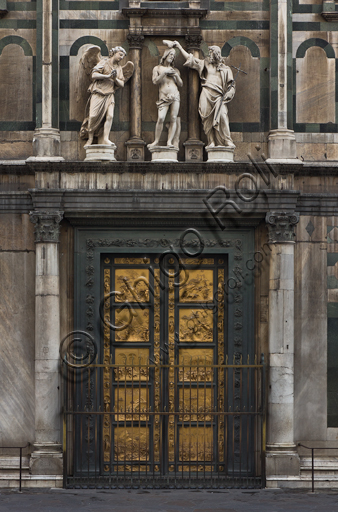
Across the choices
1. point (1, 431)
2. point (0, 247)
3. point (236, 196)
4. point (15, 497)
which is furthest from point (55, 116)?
point (15, 497)

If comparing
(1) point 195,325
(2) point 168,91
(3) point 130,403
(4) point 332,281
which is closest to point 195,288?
(1) point 195,325

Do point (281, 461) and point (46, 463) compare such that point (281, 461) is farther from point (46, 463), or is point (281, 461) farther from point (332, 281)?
point (46, 463)

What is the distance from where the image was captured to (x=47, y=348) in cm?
1372

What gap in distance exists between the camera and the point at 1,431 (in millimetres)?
14055

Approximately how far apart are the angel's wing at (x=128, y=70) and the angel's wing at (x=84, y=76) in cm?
49

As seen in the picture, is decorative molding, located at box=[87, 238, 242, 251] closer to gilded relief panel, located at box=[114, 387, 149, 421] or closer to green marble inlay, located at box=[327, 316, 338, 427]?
green marble inlay, located at box=[327, 316, 338, 427]

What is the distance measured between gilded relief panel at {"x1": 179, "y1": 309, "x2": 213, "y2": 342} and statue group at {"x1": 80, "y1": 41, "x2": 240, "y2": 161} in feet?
9.05

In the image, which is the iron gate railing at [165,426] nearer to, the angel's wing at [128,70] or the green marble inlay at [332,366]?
the green marble inlay at [332,366]

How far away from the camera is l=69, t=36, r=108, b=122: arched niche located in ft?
46.8

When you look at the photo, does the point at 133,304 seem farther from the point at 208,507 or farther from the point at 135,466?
the point at 208,507

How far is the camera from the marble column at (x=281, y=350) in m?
13.7

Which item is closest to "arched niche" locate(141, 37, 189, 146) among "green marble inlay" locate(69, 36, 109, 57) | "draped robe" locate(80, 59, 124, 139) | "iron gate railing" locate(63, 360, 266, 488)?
"draped robe" locate(80, 59, 124, 139)

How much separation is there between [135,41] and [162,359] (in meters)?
5.65

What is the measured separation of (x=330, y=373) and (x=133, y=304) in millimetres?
3698
